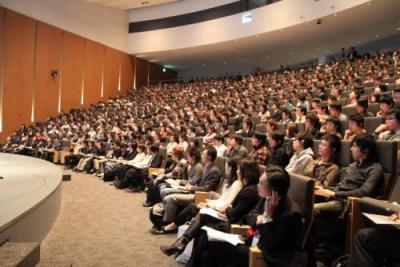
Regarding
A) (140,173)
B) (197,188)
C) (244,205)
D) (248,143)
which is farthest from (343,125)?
(140,173)

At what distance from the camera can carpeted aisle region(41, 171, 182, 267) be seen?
8.89ft

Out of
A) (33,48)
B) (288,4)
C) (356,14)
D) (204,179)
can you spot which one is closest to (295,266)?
(204,179)

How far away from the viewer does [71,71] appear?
14969mm

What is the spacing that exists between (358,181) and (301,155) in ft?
2.57

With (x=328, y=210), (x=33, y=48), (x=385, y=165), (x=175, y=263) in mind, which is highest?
(x=33, y=48)

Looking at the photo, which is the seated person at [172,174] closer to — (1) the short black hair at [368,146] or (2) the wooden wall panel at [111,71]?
(1) the short black hair at [368,146]

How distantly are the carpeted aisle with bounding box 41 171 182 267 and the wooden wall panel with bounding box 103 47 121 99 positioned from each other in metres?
12.5

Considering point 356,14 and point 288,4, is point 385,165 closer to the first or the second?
point 356,14

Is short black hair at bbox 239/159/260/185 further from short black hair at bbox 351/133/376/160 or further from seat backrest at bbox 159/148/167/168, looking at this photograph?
seat backrest at bbox 159/148/167/168

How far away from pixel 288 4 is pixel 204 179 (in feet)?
33.1

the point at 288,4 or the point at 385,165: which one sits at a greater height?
the point at 288,4

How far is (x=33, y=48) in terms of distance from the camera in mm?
13125

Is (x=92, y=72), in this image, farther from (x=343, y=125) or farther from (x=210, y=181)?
(x=343, y=125)

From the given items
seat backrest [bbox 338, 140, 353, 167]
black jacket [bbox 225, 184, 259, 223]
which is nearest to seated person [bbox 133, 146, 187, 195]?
black jacket [bbox 225, 184, 259, 223]
